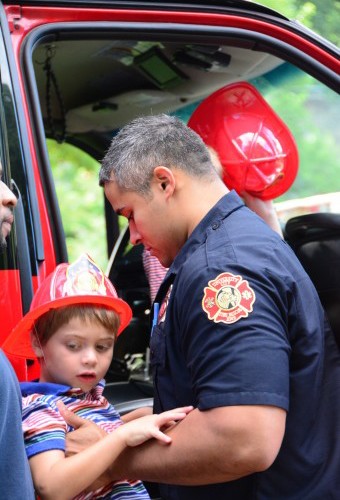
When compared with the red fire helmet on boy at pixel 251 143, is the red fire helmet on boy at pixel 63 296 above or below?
below

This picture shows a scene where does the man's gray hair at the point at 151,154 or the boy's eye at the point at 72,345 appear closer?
the man's gray hair at the point at 151,154

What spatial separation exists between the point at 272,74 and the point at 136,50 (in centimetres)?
55

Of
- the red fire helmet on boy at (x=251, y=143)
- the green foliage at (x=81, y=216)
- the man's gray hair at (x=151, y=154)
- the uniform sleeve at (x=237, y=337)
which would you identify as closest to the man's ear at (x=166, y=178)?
the man's gray hair at (x=151, y=154)

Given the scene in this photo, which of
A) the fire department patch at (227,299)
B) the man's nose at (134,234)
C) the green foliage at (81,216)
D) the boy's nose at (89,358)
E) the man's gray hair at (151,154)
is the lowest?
the green foliage at (81,216)

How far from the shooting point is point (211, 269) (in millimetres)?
1866

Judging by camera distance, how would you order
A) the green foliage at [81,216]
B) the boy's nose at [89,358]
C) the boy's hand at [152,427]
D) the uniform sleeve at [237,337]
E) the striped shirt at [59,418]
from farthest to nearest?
the green foliage at [81,216] → the boy's nose at [89,358] → the striped shirt at [59,418] → the boy's hand at [152,427] → the uniform sleeve at [237,337]

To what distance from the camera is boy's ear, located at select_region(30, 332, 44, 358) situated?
90.4 inches

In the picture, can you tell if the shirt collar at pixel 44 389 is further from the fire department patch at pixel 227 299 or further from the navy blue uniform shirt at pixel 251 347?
the fire department patch at pixel 227 299

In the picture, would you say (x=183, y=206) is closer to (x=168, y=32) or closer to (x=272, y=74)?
(x=168, y=32)

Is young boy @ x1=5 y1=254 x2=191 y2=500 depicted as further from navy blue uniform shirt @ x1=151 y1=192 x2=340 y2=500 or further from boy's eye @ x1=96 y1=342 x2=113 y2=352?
navy blue uniform shirt @ x1=151 y1=192 x2=340 y2=500

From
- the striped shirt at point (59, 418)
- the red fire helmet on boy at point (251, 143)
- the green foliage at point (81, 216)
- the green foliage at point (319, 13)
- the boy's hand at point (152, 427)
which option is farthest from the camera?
the green foliage at point (81, 216)

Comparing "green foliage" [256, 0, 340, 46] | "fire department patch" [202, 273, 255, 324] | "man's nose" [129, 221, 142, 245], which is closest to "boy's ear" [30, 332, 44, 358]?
"man's nose" [129, 221, 142, 245]

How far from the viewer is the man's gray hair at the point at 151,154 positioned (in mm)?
2111

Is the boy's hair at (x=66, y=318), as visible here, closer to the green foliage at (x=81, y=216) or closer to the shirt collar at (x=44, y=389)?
the shirt collar at (x=44, y=389)
